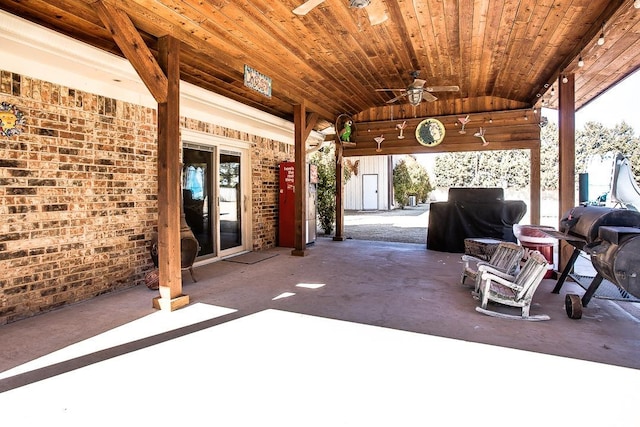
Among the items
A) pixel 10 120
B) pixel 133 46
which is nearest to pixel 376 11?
pixel 133 46

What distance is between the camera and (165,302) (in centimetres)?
373

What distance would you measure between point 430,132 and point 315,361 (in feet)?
22.7

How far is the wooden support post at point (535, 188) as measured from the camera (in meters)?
7.32

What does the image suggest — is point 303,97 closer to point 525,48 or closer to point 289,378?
point 525,48

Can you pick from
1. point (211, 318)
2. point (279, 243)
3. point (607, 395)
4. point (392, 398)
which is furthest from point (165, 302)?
point (279, 243)

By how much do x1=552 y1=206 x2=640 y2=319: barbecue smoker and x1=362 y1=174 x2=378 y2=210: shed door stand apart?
1578cm

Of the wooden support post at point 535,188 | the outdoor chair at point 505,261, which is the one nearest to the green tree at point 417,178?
the wooden support post at point 535,188

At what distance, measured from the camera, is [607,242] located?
3.14 meters

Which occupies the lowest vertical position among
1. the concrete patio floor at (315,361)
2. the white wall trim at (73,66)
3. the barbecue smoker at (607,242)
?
the concrete patio floor at (315,361)

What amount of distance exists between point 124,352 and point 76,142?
2522 millimetres

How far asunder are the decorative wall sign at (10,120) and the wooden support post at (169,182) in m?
1.25

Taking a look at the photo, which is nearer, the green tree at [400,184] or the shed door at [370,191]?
the shed door at [370,191]

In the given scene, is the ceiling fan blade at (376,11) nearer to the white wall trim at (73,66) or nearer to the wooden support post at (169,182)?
the wooden support post at (169,182)

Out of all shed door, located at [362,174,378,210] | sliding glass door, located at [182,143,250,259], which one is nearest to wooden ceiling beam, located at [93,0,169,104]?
sliding glass door, located at [182,143,250,259]
